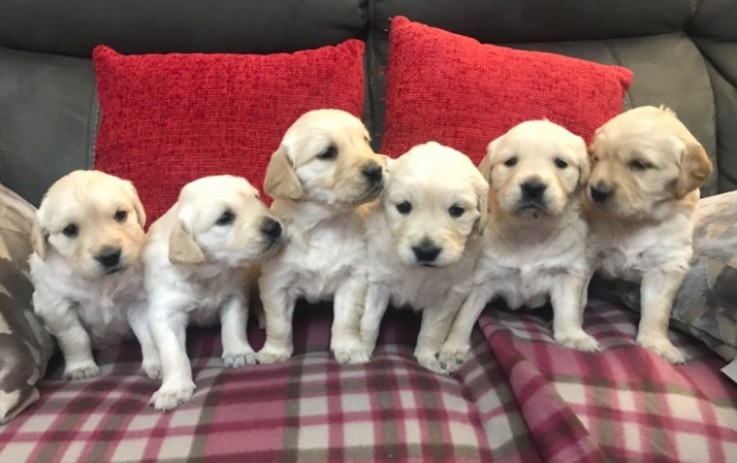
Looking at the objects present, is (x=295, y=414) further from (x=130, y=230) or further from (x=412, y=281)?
(x=130, y=230)

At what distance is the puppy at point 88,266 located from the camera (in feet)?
5.29

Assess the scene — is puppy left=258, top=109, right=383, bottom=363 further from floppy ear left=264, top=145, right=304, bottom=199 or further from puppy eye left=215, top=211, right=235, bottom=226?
puppy eye left=215, top=211, right=235, bottom=226

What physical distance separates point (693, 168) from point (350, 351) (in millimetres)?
968

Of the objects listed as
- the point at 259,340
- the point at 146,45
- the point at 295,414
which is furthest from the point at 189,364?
the point at 146,45

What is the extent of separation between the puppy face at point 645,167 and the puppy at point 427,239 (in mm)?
324

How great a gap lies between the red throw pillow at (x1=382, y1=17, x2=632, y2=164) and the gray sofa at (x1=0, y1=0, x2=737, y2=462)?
0.73ft

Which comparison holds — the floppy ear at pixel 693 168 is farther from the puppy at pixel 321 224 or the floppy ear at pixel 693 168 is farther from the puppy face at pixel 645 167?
the puppy at pixel 321 224

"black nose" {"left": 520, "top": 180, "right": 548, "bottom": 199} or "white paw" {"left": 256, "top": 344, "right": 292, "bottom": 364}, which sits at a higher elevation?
"black nose" {"left": 520, "top": 180, "right": 548, "bottom": 199}

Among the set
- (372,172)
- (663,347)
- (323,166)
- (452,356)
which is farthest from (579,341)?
(323,166)

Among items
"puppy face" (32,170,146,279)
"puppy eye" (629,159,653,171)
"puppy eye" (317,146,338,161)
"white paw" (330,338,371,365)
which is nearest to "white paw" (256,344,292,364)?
"white paw" (330,338,371,365)

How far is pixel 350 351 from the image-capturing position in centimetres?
170

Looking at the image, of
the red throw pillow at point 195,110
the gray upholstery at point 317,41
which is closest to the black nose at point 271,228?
the red throw pillow at point 195,110

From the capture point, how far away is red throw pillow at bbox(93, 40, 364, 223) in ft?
6.49

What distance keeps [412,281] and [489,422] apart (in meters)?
0.44
